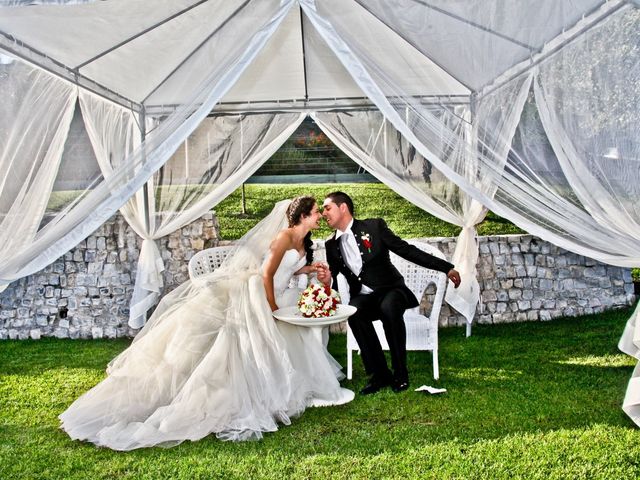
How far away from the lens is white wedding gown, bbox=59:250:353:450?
371 centimetres

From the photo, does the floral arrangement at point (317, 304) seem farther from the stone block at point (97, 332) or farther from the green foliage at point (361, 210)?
the green foliage at point (361, 210)

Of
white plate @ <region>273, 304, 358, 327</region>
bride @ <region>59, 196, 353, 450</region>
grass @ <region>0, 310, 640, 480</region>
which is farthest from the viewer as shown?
white plate @ <region>273, 304, 358, 327</region>

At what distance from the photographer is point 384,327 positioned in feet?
15.4

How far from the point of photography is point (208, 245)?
272 inches

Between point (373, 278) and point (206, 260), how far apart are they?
1697mm

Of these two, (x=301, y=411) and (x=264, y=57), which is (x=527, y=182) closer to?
(x=301, y=411)

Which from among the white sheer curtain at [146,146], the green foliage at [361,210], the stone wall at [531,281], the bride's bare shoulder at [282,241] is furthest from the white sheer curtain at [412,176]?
the green foliage at [361,210]

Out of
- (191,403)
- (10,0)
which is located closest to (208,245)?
(191,403)

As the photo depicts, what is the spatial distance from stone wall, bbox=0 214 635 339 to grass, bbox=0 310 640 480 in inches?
43.5

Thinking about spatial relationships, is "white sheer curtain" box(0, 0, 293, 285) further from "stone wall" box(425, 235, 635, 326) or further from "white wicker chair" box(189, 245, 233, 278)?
"stone wall" box(425, 235, 635, 326)

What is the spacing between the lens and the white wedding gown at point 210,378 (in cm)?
371

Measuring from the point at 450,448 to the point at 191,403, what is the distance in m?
1.44

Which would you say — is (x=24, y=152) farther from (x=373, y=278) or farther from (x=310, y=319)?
(x=373, y=278)

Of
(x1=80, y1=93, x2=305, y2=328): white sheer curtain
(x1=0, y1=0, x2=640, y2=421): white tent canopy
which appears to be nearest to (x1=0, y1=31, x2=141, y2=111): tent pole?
(x1=0, y1=0, x2=640, y2=421): white tent canopy
